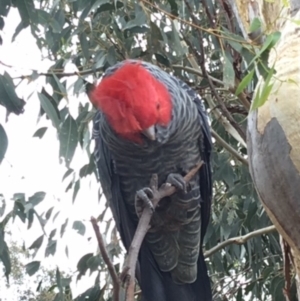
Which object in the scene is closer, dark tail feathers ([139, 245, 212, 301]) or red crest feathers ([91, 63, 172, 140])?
red crest feathers ([91, 63, 172, 140])

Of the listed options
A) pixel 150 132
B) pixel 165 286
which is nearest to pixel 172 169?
pixel 150 132

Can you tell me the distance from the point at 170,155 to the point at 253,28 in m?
0.71

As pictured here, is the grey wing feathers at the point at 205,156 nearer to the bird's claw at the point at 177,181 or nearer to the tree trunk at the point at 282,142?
the bird's claw at the point at 177,181

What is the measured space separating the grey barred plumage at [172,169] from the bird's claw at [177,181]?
0.8 inches

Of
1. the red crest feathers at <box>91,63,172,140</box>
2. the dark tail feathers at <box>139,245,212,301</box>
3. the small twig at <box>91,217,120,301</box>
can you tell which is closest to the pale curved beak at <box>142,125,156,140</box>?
the red crest feathers at <box>91,63,172,140</box>

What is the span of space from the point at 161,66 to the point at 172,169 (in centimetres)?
47

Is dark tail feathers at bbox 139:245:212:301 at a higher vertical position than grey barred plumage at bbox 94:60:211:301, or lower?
lower

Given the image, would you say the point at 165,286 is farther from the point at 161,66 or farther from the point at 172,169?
the point at 161,66

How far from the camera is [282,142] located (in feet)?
2.90

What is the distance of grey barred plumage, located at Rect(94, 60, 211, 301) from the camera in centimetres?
146

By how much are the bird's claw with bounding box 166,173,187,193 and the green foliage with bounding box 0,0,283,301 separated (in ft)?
0.65

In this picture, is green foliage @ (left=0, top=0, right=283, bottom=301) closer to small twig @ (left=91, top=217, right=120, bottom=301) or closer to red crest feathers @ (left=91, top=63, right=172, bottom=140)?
red crest feathers @ (left=91, top=63, right=172, bottom=140)

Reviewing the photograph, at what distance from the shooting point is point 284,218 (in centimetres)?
91

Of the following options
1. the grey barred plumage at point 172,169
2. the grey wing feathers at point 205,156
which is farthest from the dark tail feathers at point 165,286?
the grey wing feathers at point 205,156
